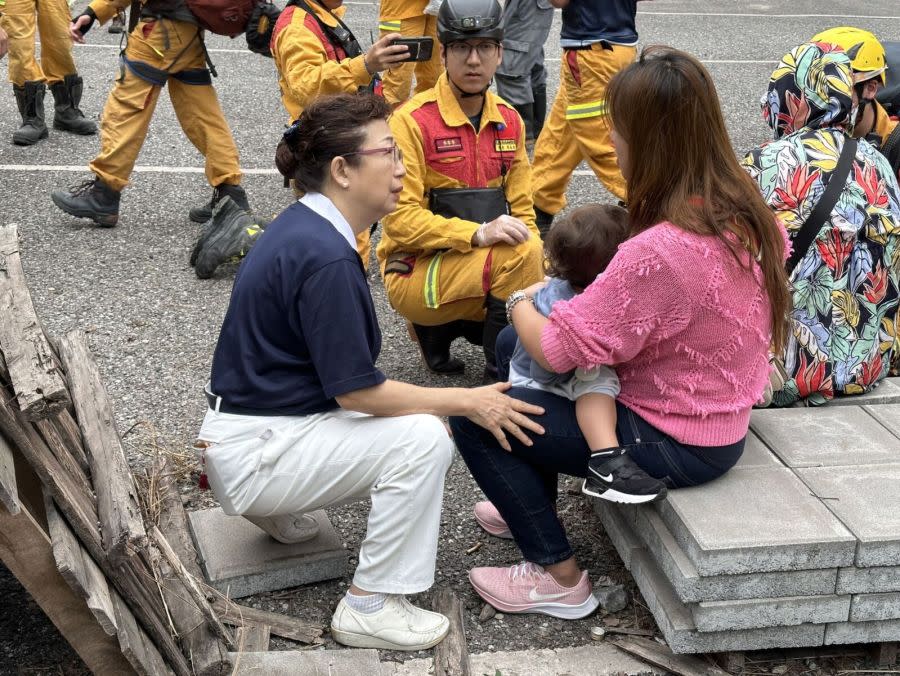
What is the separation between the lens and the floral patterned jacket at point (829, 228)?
10.8 feet

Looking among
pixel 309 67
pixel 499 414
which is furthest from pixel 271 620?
pixel 309 67

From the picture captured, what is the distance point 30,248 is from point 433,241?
2680 millimetres

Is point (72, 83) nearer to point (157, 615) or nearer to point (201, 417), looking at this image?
point (201, 417)

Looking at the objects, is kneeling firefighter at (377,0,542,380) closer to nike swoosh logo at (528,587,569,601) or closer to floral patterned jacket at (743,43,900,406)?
floral patterned jacket at (743,43,900,406)

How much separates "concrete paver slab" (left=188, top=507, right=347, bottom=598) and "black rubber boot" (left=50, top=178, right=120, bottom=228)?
3.16m

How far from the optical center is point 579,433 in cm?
290

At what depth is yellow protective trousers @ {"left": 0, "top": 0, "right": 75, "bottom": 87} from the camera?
7.16 meters

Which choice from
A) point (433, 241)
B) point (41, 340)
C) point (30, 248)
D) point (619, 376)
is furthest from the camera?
point (30, 248)

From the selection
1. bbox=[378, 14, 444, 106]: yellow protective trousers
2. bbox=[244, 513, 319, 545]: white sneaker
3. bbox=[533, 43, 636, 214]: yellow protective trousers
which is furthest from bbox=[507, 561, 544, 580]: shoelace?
bbox=[378, 14, 444, 106]: yellow protective trousers

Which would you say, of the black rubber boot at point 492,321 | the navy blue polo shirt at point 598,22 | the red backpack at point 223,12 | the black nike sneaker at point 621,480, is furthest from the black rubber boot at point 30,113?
the black nike sneaker at point 621,480

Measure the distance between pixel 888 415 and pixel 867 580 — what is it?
30.6 inches

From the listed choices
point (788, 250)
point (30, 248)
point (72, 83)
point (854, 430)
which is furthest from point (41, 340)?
point (72, 83)

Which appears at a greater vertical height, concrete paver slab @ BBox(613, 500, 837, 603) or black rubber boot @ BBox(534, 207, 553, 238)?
concrete paver slab @ BBox(613, 500, 837, 603)

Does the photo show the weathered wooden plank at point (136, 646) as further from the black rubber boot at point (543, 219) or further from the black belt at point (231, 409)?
the black rubber boot at point (543, 219)
